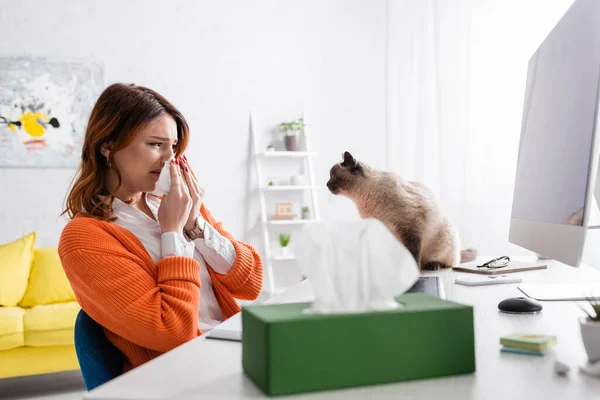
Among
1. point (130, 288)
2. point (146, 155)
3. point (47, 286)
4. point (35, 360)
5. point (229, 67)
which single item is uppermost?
point (229, 67)

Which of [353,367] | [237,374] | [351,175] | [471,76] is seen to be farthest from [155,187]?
[471,76]

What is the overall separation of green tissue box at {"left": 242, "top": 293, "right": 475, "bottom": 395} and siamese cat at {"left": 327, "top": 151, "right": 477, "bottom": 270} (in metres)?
0.88

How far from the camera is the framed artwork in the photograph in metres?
4.04

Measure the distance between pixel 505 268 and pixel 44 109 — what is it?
3.57m

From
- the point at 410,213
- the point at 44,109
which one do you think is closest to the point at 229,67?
the point at 44,109

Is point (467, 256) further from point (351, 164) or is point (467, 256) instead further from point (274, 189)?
point (274, 189)

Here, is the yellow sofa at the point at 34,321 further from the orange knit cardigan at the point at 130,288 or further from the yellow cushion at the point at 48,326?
the orange knit cardigan at the point at 130,288

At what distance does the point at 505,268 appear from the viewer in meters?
1.53

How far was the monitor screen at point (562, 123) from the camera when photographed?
88cm

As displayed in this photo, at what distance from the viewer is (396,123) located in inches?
166

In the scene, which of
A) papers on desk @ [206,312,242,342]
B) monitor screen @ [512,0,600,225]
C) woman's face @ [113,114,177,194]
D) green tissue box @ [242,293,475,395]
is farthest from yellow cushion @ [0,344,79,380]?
green tissue box @ [242,293,475,395]

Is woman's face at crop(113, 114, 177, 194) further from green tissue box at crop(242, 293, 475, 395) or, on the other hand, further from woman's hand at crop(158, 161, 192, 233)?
green tissue box at crop(242, 293, 475, 395)

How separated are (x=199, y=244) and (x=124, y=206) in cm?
20

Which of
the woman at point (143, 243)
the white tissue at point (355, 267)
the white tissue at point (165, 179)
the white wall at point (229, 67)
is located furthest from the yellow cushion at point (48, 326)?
the white tissue at point (355, 267)
